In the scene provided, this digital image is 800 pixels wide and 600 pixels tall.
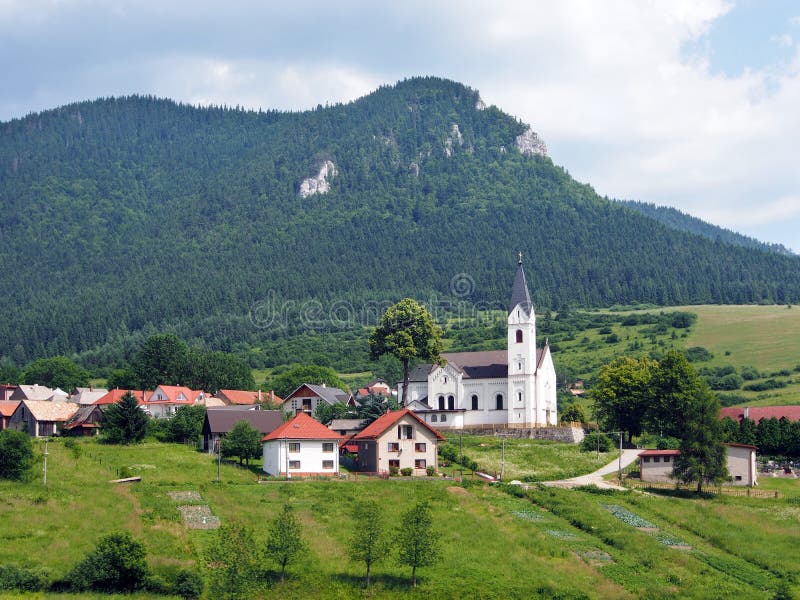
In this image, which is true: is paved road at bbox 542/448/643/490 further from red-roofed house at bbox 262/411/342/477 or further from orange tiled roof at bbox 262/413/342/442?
→ orange tiled roof at bbox 262/413/342/442

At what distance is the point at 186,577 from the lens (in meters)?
51.2

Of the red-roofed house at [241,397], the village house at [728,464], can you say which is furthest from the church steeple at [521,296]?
the village house at [728,464]

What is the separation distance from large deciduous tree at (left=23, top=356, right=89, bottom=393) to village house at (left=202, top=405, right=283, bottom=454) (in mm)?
74900

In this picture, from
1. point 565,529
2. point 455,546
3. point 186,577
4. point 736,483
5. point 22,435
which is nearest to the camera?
point 186,577

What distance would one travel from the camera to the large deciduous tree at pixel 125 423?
3578 inches

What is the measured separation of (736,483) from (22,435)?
5598cm

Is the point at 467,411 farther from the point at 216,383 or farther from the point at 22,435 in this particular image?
the point at 22,435

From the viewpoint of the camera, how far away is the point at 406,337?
114125mm

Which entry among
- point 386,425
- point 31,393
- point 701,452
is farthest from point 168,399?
point 701,452

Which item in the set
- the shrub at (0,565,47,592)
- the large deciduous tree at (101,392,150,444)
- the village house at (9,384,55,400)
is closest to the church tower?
the large deciduous tree at (101,392,150,444)

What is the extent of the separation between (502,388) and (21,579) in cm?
7438

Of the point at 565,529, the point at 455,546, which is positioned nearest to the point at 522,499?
the point at 565,529

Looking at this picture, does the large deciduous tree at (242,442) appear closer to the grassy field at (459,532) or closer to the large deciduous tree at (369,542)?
the grassy field at (459,532)

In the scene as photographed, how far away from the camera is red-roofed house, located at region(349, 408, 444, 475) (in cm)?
8494
